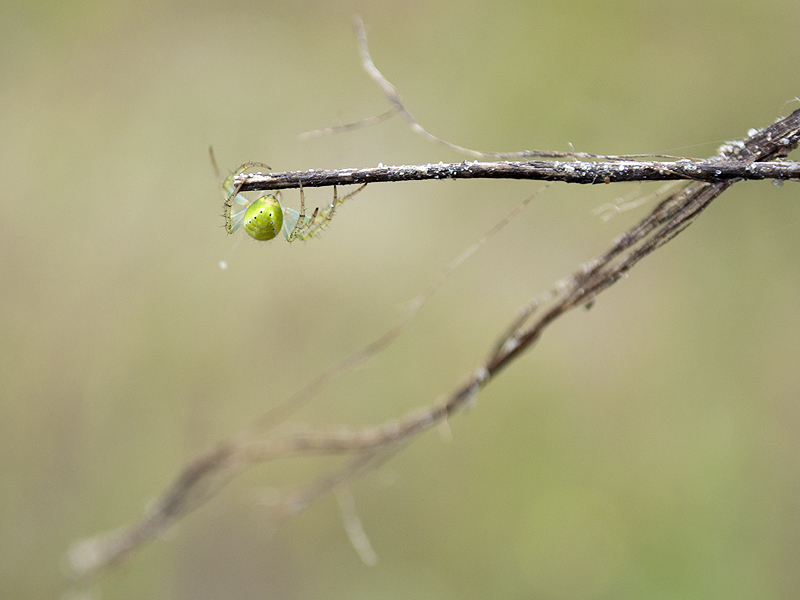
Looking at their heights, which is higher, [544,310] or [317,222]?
[317,222]

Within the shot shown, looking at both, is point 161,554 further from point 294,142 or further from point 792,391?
point 792,391

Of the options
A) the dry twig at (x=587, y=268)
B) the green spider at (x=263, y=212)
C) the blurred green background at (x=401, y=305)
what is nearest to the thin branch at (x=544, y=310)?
the dry twig at (x=587, y=268)

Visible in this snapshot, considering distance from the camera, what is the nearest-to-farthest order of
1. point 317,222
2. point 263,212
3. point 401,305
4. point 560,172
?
point 560,172 < point 263,212 < point 317,222 < point 401,305

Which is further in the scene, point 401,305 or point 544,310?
point 401,305

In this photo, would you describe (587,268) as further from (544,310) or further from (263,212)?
(263,212)

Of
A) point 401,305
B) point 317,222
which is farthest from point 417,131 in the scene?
point 401,305

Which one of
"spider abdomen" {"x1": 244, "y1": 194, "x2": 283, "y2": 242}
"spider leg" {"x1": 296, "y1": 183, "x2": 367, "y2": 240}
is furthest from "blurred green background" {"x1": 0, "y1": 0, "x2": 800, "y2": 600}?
"spider abdomen" {"x1": 244, "y1": 194, "x2": 283, "y2": 242}

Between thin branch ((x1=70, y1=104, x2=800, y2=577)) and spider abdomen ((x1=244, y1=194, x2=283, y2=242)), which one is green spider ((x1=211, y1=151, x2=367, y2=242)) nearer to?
spider abdomen ((x1=244, y1=194, x2=283, y2=242))

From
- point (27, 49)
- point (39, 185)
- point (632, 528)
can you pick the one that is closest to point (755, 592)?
point (632, 528)
